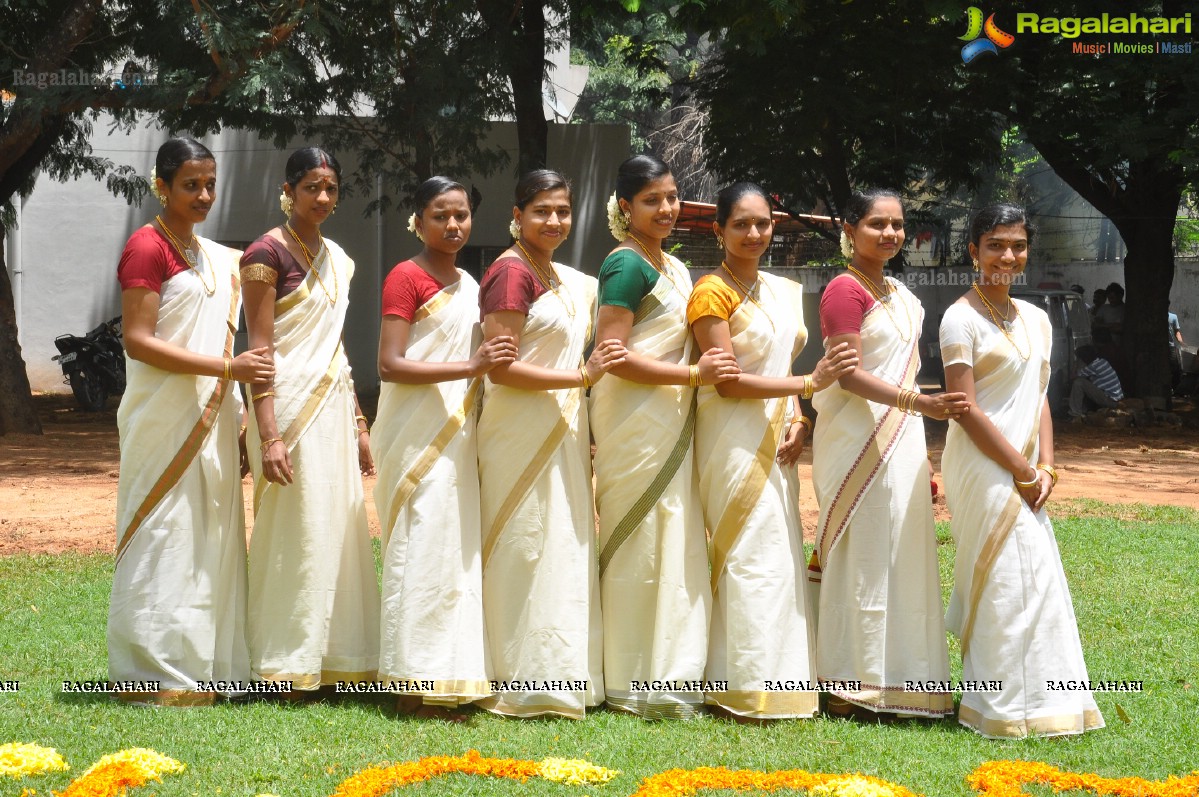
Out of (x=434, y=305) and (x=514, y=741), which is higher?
(x=434, y=305)

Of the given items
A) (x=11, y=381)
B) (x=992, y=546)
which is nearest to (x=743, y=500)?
(x=992, y=546)

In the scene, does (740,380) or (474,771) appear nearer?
(474,771)

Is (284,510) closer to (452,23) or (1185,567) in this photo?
(1185,567)

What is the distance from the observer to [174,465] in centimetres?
452

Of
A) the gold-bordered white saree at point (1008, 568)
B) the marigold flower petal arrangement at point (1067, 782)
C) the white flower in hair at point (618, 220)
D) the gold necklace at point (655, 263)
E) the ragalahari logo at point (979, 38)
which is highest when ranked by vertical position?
the ragalahari logo at point (979, 38)

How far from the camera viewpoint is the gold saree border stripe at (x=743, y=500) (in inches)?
177

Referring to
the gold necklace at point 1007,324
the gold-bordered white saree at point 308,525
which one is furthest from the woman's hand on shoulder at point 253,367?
the gold necklace at point 1007,324

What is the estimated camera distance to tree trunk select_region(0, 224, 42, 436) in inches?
560

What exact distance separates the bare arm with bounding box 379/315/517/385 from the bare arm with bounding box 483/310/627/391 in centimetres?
4

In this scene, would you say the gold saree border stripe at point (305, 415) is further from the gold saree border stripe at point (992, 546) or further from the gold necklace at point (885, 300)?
the gold saree border stripe at point (992, 546)

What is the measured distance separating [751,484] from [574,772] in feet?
4.02

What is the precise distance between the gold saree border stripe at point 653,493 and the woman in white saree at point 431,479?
0.51 meters

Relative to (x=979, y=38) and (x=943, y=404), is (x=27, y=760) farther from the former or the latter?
(x=979, y=38)

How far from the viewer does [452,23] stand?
577 inches
